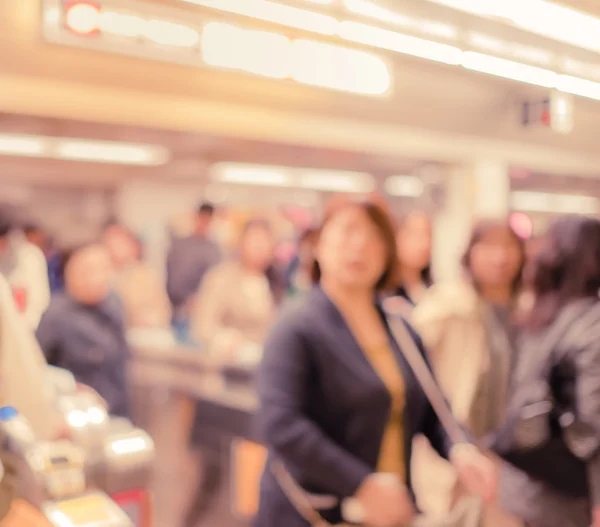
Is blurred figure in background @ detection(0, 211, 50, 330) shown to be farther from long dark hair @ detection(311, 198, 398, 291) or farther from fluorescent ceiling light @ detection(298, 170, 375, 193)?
fluorescent ceiling light @ detection(298, 170, 375, 193)

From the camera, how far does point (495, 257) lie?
2.57 meters

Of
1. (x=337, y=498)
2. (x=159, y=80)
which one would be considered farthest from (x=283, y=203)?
(x=337, y=498)

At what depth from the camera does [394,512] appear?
4.82 ft

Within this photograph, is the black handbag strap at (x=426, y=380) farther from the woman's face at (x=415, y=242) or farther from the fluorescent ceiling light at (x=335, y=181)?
the fluorescent ceiling light at (x=335, y=181)

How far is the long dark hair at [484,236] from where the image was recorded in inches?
103

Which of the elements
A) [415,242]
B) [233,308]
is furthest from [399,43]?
[233,308]

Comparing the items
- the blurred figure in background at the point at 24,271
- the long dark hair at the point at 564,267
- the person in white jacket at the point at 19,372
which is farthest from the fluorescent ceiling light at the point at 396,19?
the person in white jacket at the point at 19,372

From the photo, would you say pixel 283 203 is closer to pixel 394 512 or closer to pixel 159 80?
pixel 159 80

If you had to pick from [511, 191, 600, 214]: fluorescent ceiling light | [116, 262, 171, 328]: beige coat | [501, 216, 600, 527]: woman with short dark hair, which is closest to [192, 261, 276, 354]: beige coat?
[116, 262, 171, 328]: beige coat

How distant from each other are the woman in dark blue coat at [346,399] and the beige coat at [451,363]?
2.18ft

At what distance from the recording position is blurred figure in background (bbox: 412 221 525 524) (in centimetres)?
236

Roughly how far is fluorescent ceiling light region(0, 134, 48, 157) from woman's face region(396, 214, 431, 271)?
606 centimetres

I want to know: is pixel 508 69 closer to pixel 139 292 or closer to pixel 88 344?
pixel 88 344

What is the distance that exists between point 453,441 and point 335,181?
9.59 metres
